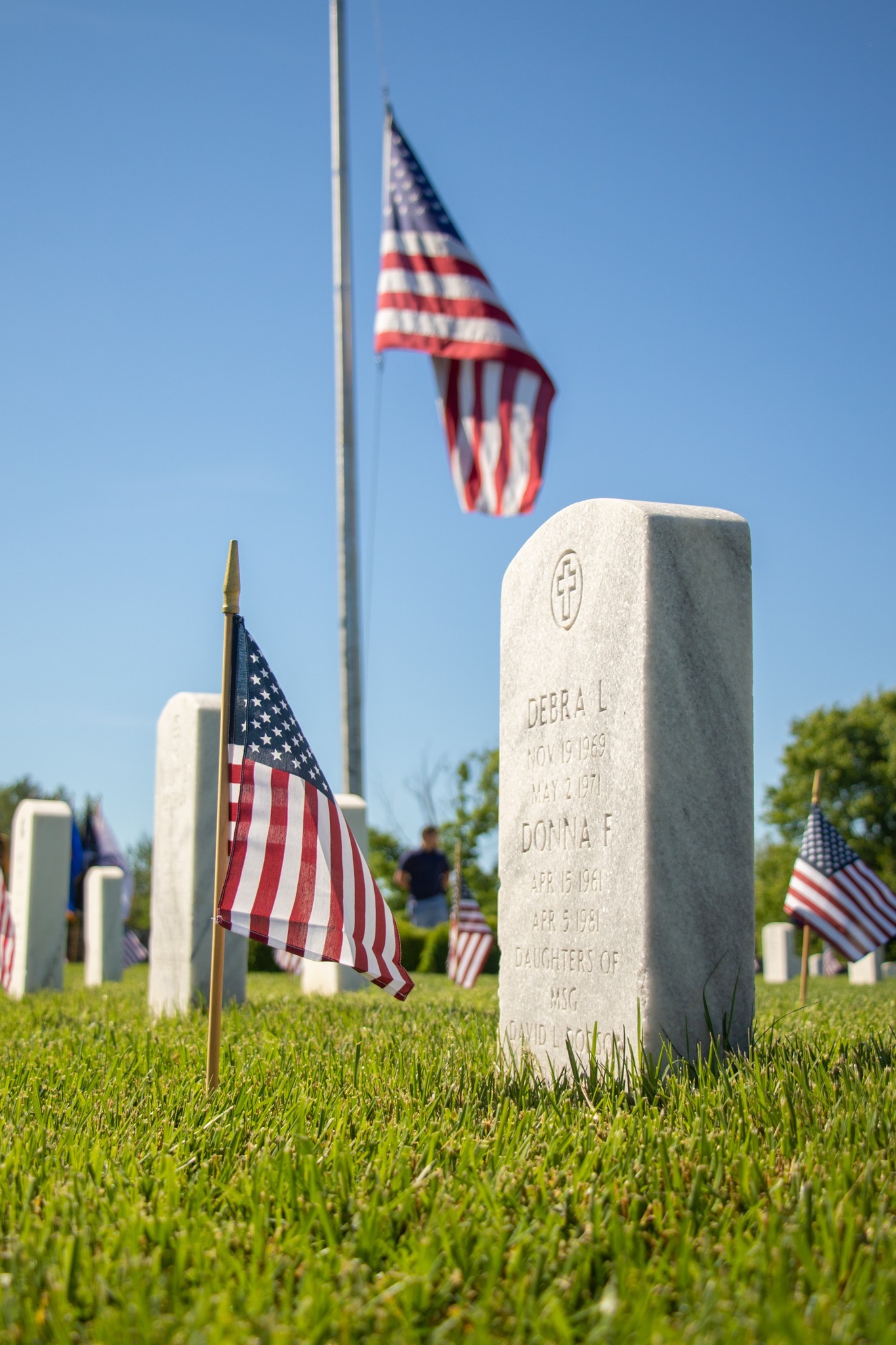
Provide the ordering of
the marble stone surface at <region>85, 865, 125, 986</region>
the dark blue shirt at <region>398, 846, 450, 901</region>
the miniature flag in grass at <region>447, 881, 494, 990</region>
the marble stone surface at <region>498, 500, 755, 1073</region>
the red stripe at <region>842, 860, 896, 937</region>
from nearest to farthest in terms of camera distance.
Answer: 1. the marble stone surface at <region>498, 500, 755, 1073</region>
2. the red stripe at <region>842, 860, 896, 937</region>
3. the miniature flag in grass at <region>447, 881, 494, 990</region>
4. the dark blue shirt at <region>398, 846, 450, 901</region>
5. the marble stone surface at <region>85, 865, 125, 986</region>

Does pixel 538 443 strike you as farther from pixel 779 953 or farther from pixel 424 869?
pixel 779 953

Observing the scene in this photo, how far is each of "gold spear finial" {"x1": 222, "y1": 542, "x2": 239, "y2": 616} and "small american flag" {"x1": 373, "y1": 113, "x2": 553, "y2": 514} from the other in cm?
587

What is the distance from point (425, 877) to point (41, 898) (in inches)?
181

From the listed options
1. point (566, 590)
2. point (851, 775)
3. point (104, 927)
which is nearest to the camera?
point (566, 590)

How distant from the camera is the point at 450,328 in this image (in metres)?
10.1

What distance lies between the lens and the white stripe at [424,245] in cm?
1035

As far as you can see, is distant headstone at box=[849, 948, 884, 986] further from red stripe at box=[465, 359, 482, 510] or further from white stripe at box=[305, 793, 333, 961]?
white stripe at box=[305, 793, 333, 961]

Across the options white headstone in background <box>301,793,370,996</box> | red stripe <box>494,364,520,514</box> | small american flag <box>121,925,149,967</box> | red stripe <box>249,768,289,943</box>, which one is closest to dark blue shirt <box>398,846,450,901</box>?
white headstone in background <box>301,793,370,996</box>

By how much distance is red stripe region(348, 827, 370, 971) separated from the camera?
399cm

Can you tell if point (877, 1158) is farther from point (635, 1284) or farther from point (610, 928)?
point (610, 928)

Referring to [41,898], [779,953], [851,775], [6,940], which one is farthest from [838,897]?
[851,775]

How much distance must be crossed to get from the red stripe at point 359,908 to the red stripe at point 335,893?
0.05 metres

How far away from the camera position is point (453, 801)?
103 feet

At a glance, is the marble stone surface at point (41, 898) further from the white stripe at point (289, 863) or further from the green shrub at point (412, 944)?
the white stripe at point (289, 863)
